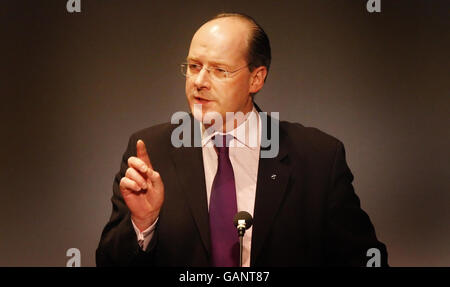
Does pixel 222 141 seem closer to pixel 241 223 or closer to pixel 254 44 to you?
pixel 254 44

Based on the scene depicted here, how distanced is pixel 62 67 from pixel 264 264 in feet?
4.42

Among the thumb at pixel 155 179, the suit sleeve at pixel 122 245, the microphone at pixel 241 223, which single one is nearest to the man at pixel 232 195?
the suit sleeve at pixel 122 245

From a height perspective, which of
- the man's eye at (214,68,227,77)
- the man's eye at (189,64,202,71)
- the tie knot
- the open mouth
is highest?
the man's eye at (189,64,202,71)

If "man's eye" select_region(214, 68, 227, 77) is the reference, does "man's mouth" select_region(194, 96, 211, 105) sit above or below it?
below

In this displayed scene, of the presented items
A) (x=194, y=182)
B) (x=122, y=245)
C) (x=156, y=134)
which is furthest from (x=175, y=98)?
(x=122, y=245)

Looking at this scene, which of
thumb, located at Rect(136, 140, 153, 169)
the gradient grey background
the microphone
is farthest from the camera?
the gradient grey background

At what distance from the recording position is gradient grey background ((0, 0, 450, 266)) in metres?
2.50

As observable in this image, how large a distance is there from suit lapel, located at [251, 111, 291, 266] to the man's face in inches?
11.4

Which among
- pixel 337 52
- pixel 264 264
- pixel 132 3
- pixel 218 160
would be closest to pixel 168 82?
pixel 132 3

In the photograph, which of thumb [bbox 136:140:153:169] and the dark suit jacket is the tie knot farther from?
thumb [bbox 136:140:153:169]

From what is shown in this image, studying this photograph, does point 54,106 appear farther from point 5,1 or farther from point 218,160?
point 218,160

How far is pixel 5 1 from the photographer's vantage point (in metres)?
2.53

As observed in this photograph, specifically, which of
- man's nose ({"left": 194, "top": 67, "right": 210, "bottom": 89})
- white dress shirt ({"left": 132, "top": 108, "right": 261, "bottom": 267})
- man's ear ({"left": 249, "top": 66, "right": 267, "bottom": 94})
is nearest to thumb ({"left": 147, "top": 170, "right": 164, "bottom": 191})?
white dress shirt ({"left": 132, "top": 108, "right": 261, "bottom": 267})

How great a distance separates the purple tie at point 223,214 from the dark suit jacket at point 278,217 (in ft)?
0.13
